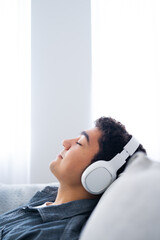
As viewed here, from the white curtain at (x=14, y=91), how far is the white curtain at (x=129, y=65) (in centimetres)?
60

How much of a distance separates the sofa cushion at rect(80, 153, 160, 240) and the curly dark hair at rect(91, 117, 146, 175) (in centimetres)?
51

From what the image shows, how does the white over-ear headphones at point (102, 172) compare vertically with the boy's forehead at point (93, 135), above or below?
below

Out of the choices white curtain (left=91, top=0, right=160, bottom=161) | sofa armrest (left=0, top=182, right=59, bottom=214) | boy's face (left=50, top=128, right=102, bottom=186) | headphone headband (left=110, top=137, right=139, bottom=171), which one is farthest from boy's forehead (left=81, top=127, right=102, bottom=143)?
white curtain (left=91, top=0, right=160, bottom=161)

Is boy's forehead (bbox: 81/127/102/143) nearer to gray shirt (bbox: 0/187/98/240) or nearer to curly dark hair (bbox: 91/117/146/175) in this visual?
curly dark hair (bbox: 91/117/146/175)

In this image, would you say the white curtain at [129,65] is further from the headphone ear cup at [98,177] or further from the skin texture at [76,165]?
the headphone ear cup at [98,177]

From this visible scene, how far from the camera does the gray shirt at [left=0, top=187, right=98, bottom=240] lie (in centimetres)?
91

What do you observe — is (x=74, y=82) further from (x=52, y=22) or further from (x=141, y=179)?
(x=141, y=179)

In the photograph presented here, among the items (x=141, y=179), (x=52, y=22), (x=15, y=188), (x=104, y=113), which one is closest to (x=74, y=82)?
(x=104, y=113)

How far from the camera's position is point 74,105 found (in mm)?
2592

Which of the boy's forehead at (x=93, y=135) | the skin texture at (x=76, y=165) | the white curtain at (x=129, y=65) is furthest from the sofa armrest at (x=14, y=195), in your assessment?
the white curtain at (x=129, y=65)

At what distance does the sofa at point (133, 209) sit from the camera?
0.43 meters

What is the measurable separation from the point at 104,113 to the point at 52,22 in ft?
3.05

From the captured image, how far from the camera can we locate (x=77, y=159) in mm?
1099

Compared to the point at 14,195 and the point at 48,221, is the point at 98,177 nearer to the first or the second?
the point at 48,221
